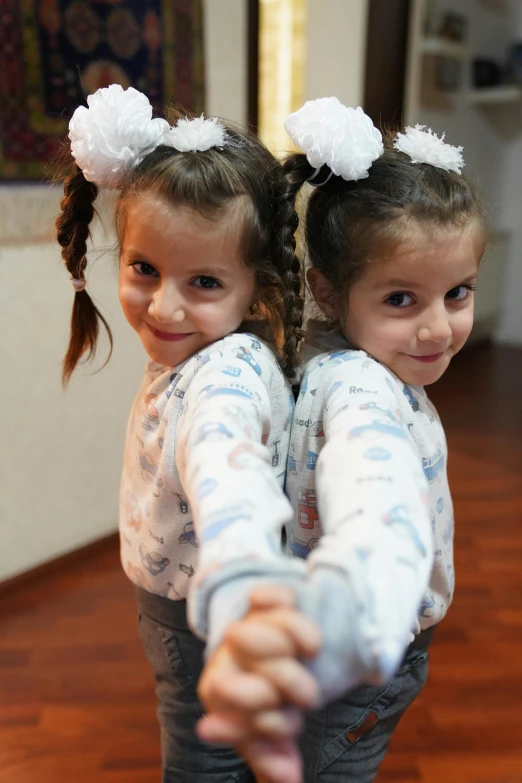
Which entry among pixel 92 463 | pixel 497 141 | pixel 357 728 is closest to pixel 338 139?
pixel 357 728

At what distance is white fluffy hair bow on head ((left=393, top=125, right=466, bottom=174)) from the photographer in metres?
0.75

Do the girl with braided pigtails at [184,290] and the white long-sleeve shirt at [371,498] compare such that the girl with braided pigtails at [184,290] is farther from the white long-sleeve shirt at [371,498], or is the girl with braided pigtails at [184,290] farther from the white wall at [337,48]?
the white wall at [337,48]

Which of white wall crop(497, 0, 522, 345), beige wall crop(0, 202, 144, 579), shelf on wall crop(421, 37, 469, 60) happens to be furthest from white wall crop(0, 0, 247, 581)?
white wall crop(497, 0, 522, 345)

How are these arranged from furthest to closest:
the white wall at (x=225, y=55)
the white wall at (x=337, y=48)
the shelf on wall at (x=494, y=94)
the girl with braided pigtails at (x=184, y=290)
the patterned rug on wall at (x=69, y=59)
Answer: the shelf on wall at (x=494, y=94), the white wall at (x=337, y=48), the white wall at (x=225, y=55), the patterned rug on wall at (x=69, y=59), the girl with braided pigtails at (x=184, y=290)

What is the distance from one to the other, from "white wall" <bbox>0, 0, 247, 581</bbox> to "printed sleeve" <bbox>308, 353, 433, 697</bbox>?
1.19 meters

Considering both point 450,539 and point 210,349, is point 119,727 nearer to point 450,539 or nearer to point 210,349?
point 450,539

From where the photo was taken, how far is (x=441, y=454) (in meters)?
0.80

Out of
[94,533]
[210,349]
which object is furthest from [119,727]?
[210,349]

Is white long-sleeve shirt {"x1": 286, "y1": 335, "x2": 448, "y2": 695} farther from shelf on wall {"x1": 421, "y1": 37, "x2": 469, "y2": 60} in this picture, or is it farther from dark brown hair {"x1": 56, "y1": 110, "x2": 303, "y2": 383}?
shelf on wall {"x1": 421, "y1": 37, "x2": 469, "y2": 60}

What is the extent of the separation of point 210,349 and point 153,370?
0.14 m

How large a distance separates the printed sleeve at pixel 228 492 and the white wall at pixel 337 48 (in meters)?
2.36

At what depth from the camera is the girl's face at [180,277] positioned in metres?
0.70

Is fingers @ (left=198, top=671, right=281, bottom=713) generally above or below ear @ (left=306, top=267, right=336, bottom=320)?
below

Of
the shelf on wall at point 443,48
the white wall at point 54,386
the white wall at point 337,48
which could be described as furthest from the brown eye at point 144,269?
the shelf on wall at point 443,48
